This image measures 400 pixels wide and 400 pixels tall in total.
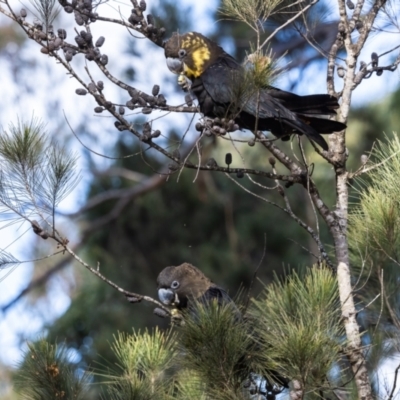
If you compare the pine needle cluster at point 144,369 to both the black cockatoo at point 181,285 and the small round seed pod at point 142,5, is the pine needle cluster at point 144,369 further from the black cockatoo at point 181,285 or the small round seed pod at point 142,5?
the small round seed pod at point 142,5

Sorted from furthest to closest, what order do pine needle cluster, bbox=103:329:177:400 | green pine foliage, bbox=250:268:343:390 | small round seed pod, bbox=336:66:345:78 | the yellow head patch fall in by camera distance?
1. the yellow head patch
2. small round seed pod, bbox=336:66:345:78
3. pine needle cluster, bbox=103:329:177:400
4. green pine foliage, bbox=250:268:343:390

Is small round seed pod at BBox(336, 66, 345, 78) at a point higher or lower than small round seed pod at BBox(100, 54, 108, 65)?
higher

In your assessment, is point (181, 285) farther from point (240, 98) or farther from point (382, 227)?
point (240, 98)

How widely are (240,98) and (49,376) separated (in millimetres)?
1105

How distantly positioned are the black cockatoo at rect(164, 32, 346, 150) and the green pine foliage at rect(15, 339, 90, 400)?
39.1 inches

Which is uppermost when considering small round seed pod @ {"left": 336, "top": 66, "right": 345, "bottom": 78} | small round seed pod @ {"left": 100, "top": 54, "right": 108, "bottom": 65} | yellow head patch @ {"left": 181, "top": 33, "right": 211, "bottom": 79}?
yellow head patch @ {"left": 181, "top": 33, "right": 211, "bottom": 79}

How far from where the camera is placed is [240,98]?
268cm

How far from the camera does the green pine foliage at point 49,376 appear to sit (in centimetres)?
271

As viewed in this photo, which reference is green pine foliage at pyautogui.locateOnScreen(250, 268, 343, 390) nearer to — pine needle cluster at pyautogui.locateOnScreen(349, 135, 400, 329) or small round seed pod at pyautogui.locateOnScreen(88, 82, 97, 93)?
pine needle cluster at pyautogui.locateOnScreen(349, 135, 400, 329)

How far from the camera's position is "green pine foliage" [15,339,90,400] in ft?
8.88

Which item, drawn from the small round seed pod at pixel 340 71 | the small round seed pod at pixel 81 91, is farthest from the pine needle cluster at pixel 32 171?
the small round seed pod at pixel 340 71

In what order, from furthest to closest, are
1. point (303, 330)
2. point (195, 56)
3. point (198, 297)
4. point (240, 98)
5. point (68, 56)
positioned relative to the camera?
point (195, 56)
point (198, 297)
point (68, 56)
point (240, 98)
point (303, 330)

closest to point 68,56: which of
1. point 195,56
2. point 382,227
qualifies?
point 195,56

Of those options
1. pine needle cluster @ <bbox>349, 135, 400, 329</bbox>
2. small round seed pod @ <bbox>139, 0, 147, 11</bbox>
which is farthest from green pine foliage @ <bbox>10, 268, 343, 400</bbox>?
small round seed pod @ <bbox>139, 0, 147, 11</bbox>
